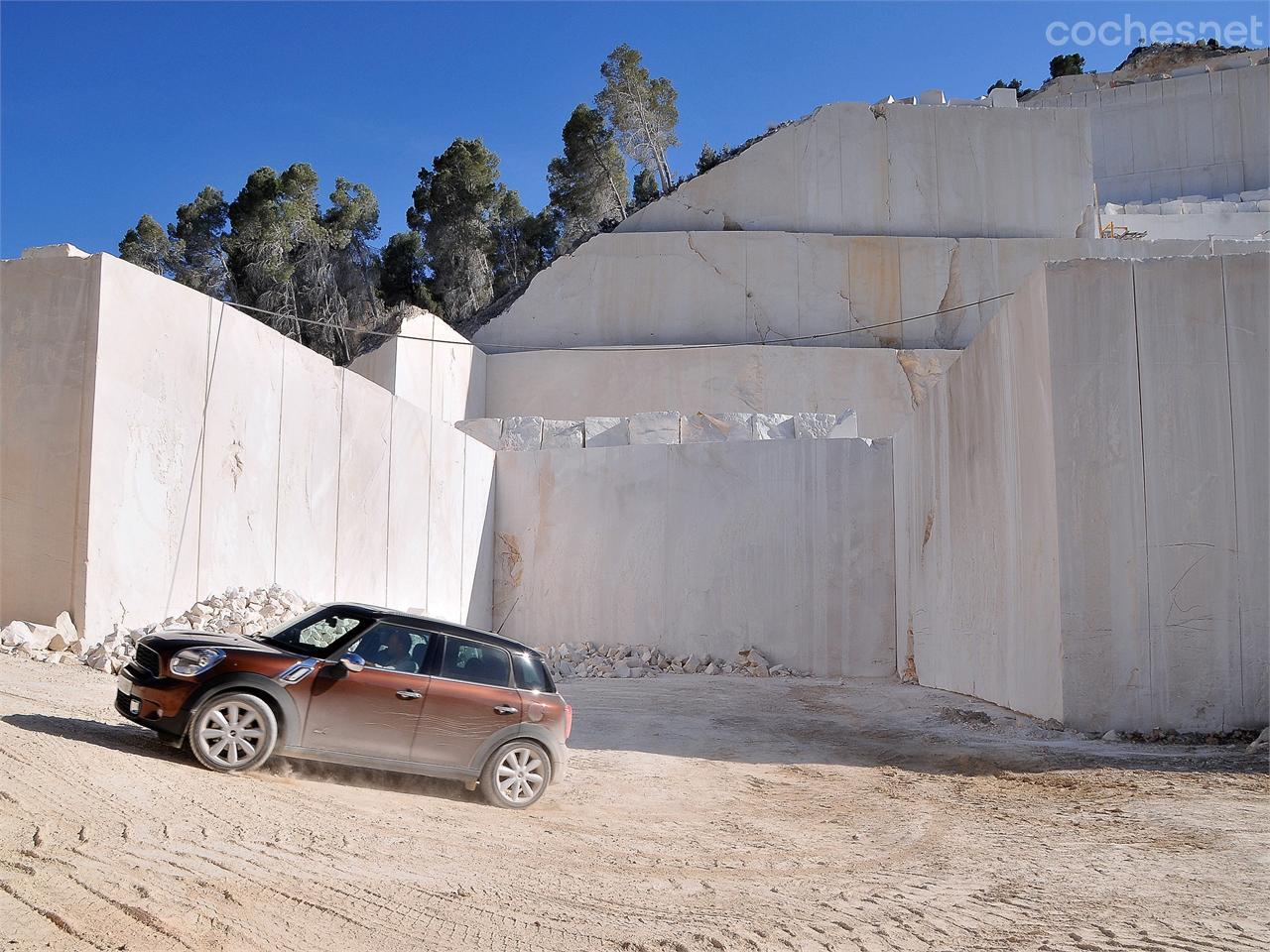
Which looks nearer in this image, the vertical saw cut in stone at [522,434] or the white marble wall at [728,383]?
the vertical saw cut in stone at [522,434]

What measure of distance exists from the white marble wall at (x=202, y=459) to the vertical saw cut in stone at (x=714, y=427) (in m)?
6.27

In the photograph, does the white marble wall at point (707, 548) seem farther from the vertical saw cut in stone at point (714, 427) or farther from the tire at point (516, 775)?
the tire at point (516, 775)

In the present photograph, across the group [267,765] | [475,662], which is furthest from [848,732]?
[267,765]

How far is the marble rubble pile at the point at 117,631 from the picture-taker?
33.1 feet

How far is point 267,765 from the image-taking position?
7395mm

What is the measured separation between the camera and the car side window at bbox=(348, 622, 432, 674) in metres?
7.66

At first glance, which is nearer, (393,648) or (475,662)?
(393,648)

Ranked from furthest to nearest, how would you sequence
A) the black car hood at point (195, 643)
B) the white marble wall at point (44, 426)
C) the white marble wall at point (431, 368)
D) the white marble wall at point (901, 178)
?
1. the white marble wall at point (901, 178)
2. the white marble wall at point (431, 368)
3. the white marble wall at point (44, 426)
4. the black car hood at point (195, 643)

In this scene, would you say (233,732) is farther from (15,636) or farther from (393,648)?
(15,636)

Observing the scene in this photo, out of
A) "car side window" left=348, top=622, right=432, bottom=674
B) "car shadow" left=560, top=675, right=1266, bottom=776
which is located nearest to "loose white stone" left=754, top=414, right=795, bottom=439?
"car shadow" left=560, top=675, right=1266, bottom=776

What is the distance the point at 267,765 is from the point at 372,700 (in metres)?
0.80

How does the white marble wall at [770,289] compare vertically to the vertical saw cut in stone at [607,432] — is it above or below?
above

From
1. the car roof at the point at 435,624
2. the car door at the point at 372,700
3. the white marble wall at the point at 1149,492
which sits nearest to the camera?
the car door at the point at 372,700

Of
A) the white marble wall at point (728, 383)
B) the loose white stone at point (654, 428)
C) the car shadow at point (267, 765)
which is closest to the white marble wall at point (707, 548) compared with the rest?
the loose white stone at point (654, 428)
